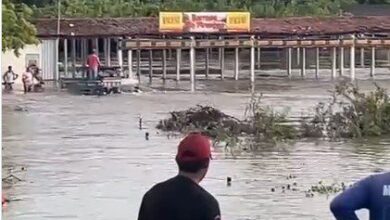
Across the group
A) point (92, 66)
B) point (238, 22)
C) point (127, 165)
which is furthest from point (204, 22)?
point (127, 165)

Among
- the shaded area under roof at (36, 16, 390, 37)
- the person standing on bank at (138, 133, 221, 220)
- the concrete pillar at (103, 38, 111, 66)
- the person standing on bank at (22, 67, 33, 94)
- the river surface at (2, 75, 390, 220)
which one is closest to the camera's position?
the person standing on bank at (138, 133, 221, 220)

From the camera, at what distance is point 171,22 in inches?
2398

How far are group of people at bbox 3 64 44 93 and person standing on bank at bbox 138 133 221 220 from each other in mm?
42611

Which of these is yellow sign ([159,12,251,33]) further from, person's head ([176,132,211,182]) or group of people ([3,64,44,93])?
person's head ([176,132,211,182])

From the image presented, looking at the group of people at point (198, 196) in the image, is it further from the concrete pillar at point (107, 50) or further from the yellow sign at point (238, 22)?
the concrete pillar at point (107, 50)

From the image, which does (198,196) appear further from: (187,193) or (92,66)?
(92,66)

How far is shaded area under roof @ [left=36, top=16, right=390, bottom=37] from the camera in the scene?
6083 cm

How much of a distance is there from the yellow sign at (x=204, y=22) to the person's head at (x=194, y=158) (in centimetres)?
5437

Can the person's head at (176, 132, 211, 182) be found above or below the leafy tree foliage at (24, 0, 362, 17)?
below

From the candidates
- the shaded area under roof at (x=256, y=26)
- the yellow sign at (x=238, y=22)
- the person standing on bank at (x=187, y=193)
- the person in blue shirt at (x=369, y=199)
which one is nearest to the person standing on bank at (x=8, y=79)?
the shaded area under roof at (x=256, y=26)

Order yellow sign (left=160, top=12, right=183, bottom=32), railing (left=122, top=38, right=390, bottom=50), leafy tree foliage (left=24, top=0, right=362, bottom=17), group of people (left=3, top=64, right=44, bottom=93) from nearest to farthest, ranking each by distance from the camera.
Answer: group of people (left=3, top=64, right=44, bottom=93), railing (left=122, top=38, right=390, bottom=50), yellow sign (left=160, top=12, right=183, bottom=32), leafy tree foliage (left=24, top=0, right=362, bottom=17)

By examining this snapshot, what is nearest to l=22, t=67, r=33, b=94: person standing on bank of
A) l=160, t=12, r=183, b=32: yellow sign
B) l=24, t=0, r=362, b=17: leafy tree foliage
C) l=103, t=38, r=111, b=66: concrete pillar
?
l=160, t=12, r=183, b=32: yellow sign

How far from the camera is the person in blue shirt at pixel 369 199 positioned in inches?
244

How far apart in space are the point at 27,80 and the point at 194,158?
43.2m
